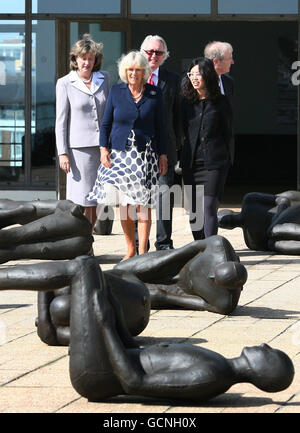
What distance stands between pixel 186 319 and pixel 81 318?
2.01 meters

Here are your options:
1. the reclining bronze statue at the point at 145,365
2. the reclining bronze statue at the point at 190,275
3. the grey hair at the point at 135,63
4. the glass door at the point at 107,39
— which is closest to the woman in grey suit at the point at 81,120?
the grey hair at the point at 135,63

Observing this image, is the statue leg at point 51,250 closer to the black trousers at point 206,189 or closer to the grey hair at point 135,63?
the black trousers at point 206,189

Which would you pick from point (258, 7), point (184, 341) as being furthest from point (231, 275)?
point (258, 7)

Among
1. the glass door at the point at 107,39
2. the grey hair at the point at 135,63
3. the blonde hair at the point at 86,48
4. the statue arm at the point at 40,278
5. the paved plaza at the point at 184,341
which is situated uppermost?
the glass door at the point at 107,39

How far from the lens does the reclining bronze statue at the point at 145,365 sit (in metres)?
4.75

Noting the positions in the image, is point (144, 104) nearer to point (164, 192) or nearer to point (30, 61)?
point (164, 192)

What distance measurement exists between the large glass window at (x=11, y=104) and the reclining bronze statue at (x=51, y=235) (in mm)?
5762

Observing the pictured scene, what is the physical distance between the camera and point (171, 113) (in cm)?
970

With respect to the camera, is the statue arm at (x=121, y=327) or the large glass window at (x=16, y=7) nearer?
the statue arm at (x=121, y=327)

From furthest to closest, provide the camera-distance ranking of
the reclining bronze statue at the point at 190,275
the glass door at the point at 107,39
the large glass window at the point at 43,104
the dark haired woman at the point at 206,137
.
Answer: the large glass window at the point at 43,104 → the glass door at the point at 107,39 → the dark haired woman at the point at 206,137 → the reclining bronze statue at the point at 190,275

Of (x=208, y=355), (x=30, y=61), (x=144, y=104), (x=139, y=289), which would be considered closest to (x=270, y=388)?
(x=208, y=355)

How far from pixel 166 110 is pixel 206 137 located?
398mm

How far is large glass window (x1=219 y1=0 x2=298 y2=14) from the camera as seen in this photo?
14.9 m

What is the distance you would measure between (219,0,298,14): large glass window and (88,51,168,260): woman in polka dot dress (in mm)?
5953
